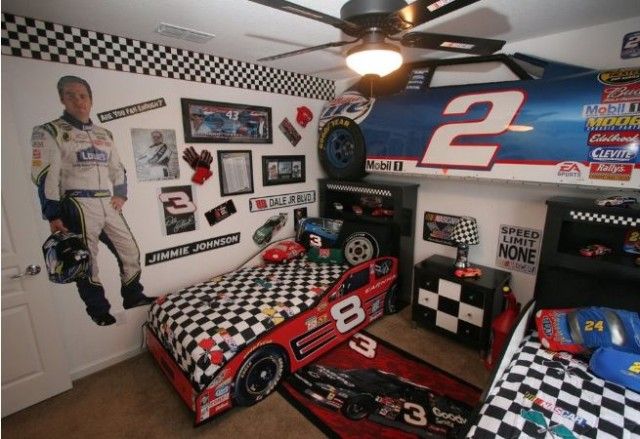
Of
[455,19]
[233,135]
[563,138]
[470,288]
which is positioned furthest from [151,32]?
[470,288]

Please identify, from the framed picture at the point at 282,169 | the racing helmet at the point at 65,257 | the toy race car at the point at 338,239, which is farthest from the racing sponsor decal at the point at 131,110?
the toy race car at the point at 338,239

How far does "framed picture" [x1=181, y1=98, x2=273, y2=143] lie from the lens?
2785 mm

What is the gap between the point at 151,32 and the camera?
7.45 feet

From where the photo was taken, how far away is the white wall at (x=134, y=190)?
6.94 feet

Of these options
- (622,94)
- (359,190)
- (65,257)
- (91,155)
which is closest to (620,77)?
(622,94)

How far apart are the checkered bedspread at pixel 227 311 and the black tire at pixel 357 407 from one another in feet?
2.31

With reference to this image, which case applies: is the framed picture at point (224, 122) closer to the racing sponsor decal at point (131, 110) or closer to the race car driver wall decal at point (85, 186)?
the racing sponsor decal at point (131, 110)

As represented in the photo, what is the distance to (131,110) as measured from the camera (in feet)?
8.13

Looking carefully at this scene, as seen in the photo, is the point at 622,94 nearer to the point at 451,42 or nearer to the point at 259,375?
the point at 451,42

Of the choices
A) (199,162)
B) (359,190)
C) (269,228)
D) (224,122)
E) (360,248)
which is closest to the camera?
(199,162)

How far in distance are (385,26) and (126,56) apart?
201 centimetres

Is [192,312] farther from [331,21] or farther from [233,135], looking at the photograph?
[331,21]

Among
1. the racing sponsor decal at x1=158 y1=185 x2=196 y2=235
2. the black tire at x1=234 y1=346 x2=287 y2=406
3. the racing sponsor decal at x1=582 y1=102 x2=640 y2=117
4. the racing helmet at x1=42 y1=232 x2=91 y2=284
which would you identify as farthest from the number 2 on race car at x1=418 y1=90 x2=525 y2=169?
the racing helmet at x1=42 y1=232 x2=91 y2=284

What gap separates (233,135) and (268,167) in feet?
1.64
